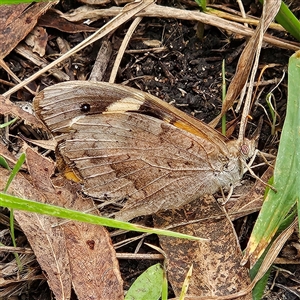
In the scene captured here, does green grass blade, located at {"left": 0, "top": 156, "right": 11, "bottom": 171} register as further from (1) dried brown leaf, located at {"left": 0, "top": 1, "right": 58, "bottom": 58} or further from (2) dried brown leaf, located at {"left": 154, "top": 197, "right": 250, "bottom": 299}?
(2) dried brown leaf, located at {"left": 154, "top": 197, "right": 250, "bottom": 299}

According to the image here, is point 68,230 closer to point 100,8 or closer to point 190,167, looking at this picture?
point 190,167

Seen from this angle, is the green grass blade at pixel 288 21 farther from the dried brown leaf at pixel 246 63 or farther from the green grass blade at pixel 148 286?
the green grass blade at pixel 148 286

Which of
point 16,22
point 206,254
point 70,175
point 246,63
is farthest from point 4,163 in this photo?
point 246,63

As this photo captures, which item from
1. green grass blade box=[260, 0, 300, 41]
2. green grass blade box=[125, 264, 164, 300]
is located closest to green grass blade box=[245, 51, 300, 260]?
green grass blade box=[125, 264, 164, 300]

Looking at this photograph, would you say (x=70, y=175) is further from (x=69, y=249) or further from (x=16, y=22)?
(x=16, y=22)

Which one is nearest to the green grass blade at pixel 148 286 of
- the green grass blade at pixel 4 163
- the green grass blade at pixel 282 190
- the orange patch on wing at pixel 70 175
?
the green grass blade at pixel 282 190

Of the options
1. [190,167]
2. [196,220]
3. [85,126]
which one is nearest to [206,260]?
[196,220]
